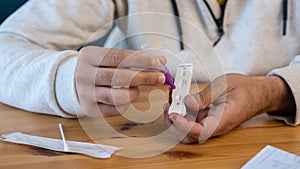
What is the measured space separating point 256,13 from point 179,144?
530mm

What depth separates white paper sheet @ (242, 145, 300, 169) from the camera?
554 millimetres

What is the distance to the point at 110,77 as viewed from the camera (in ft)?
2.01

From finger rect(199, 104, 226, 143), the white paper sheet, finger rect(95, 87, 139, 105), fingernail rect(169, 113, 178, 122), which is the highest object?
finger rect(95, 87, 139, 105)

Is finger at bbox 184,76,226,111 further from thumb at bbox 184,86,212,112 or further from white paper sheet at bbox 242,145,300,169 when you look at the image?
white paper sheet at bbox 242,145,300,169

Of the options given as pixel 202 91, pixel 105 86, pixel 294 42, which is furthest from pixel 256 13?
pixel 105 86

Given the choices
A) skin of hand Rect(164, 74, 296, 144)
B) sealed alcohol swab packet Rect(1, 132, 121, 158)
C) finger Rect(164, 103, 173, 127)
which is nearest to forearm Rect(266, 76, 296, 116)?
skin of hand Rect(164, 74, 296, 144)

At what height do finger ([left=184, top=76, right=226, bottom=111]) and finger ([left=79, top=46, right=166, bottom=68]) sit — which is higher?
finger ([left=79, top=46, right=166, bottom=68])

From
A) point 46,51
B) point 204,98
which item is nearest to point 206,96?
point 204,98

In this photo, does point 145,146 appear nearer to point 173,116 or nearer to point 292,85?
point 173,116

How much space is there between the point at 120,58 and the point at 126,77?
32mm

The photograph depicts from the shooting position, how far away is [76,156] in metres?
0.59

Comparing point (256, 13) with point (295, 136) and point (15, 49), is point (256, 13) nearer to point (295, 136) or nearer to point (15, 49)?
point (295, 136)

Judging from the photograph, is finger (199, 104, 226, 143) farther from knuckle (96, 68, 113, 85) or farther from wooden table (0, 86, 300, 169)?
knuckle (96, 68, 113, 85)

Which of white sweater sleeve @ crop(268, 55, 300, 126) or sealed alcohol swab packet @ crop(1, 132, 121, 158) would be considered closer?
sealed alcohol swab packet @ crop(1, 132, 121, 158)
